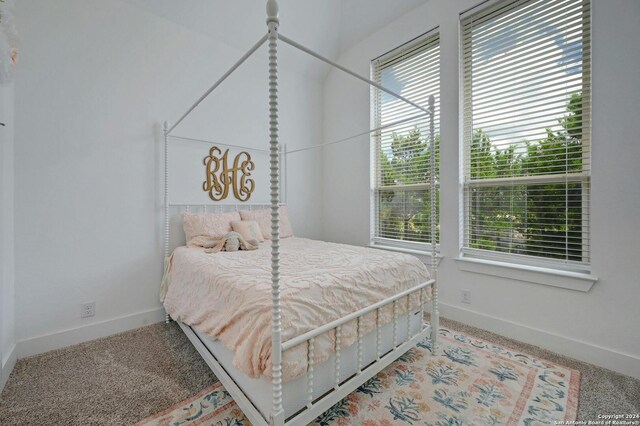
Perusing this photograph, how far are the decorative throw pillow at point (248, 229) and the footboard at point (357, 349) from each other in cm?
142

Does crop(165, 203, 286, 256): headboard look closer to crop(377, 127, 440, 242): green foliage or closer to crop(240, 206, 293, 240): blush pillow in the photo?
crop(240, 206, 293, 240): blush pillow

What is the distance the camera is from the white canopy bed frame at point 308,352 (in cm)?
107

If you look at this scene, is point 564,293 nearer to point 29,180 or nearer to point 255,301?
point 255,301

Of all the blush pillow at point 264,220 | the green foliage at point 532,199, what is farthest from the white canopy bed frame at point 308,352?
the blush pillow at point 264,220

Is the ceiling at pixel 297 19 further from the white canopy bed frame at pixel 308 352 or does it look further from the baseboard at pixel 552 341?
the baseboard at pixel 552 341

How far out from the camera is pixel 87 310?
2260 millimetres

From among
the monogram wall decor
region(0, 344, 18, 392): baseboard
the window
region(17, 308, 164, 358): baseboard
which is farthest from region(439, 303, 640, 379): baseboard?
region(0, 344, 18, 392): baseboard

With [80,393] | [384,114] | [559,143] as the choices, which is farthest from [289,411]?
[384,114]

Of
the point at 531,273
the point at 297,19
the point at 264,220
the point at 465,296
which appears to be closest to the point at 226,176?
the point at 264,220

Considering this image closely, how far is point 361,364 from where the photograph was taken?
5.12 feet

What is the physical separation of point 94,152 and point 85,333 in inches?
→ 56.3

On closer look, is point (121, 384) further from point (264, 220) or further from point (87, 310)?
point (264, 220)

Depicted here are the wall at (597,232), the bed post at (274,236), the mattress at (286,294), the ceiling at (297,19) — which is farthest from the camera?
the ceiling at (297,19)

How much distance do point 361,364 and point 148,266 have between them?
2067mm
